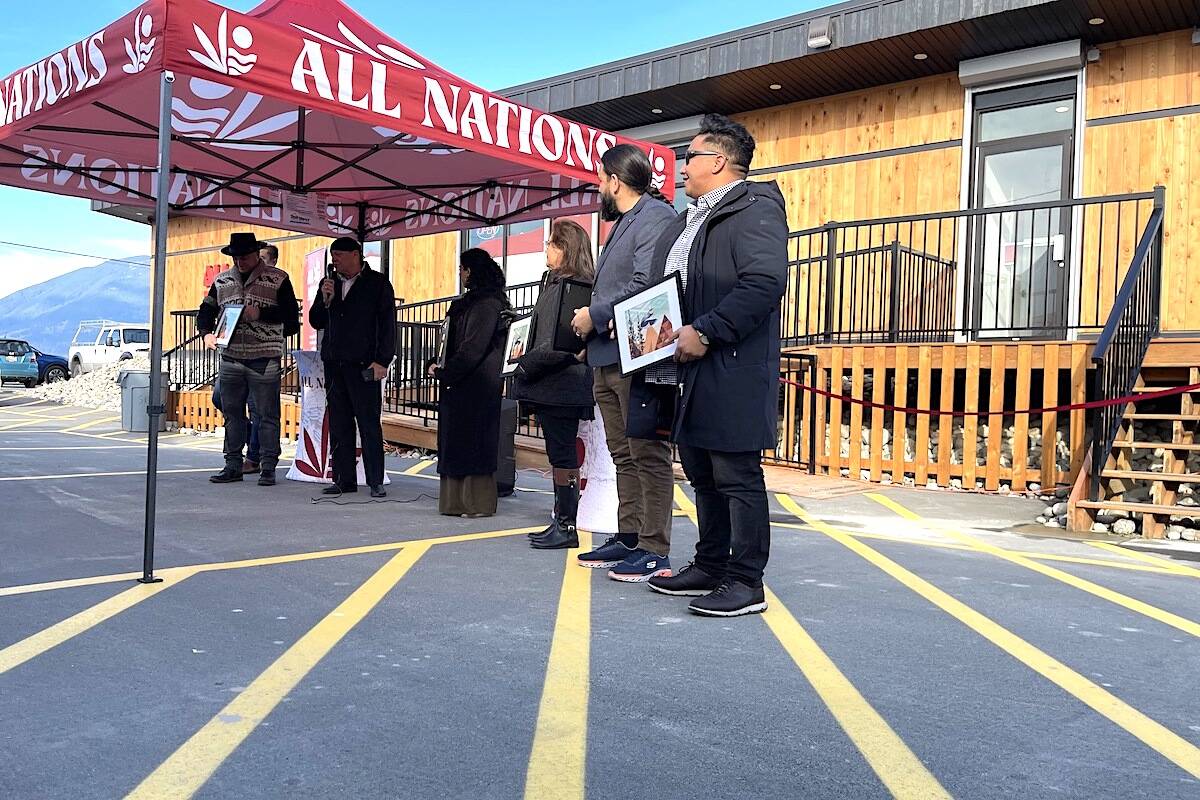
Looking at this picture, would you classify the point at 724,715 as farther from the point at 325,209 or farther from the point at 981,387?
the point at 981,387

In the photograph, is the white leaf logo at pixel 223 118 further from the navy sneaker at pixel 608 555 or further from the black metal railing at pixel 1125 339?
the black metal railing at pixel 1125 339

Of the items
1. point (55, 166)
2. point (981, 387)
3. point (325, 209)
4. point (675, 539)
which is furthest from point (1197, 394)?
point (55, 166)

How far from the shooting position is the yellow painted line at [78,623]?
316 cm

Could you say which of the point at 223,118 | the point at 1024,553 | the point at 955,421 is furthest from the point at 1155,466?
the point at 223,118

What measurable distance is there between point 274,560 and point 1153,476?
551 centimetres

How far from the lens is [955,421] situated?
368 inches

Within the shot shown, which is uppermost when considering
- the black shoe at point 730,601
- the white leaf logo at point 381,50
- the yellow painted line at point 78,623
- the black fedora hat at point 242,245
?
the white leaf logo at point 381,50

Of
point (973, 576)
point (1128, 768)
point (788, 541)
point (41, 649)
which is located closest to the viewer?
point (1128, 768)

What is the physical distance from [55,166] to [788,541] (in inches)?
225

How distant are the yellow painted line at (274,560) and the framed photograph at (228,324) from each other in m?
3.10

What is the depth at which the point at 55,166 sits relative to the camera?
721 centimetres

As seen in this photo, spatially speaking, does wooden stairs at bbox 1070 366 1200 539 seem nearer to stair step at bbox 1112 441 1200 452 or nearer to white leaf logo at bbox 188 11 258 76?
stair step at bbox 1112 441 1200 452

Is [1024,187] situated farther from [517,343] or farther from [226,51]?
[226,51]

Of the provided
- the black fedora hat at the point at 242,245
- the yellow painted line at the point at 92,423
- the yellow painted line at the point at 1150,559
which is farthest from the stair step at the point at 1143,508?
the yellow painted line at the point at 92,423
